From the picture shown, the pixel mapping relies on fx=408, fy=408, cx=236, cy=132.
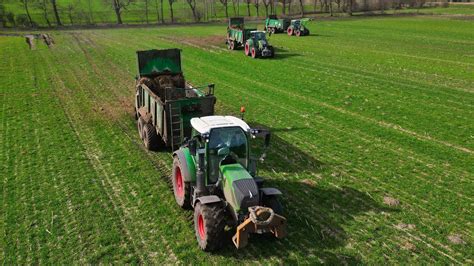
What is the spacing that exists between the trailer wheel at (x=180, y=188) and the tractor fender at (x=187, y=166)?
97mm

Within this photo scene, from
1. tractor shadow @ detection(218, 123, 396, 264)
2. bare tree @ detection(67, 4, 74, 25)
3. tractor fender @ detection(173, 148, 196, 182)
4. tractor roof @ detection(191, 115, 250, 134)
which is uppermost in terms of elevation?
bare tree @ detection(67, 4, 74, 25)

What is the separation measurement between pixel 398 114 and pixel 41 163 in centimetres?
1333

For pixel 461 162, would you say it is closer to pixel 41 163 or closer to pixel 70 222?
pixel 70 222

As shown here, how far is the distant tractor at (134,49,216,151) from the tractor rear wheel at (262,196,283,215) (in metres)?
3.42

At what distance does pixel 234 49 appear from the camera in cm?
3466

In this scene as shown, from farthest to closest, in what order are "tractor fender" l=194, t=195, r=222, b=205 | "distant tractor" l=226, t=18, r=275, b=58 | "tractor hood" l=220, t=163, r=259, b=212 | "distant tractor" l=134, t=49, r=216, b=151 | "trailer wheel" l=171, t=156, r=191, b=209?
"distant tractor" l=226, t=18, r=275, b=58 → "distant tractor" l=134, t=49, r=216, b=151 → "trailer wheel" l=171, t=156, r=191, b=209 → "tractor fender" l=194, t=195, r=222, b=205 → "tractor hood" l=220, t=163, r=259, b=212

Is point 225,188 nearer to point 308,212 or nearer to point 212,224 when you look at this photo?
point 212,224

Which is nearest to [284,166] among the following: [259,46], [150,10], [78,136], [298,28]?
[78,136]

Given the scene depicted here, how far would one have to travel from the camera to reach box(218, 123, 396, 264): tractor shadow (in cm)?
794

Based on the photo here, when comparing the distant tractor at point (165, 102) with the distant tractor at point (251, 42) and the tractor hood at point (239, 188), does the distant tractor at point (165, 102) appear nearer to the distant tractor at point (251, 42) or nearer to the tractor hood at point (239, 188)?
the tractor hood at point (239, 188)

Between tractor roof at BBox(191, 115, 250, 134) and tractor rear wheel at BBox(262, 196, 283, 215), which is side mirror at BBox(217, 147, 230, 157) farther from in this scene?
tractor rear wheel at BBox(262, 196, 283, 215)

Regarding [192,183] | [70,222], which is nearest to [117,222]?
[70,222]

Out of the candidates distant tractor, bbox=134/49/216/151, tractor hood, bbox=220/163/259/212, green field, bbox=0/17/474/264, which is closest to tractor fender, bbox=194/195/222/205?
tractor hood, bbox=220/163/259/212

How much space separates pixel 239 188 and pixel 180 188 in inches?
103
